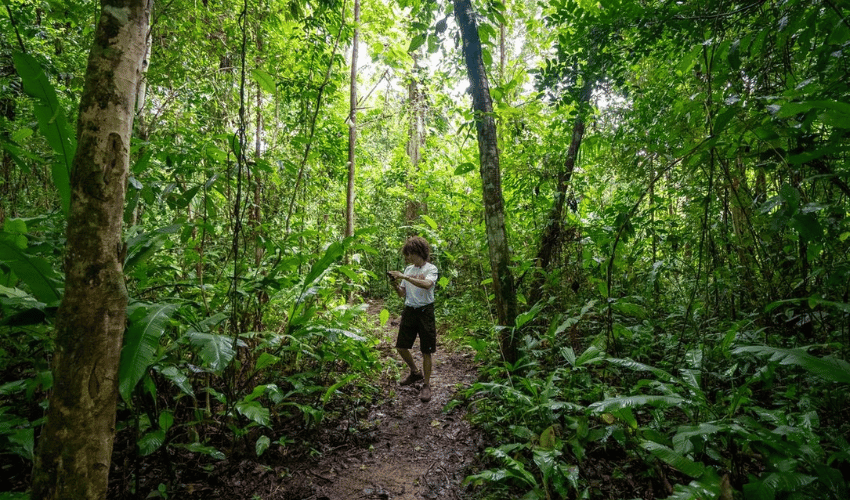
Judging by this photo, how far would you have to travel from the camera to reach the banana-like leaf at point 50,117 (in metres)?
1.87

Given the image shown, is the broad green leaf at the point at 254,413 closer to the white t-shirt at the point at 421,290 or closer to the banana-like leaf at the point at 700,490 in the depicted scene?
the banana-like leaf at the point at 700,490

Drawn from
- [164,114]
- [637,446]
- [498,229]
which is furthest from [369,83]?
[637,446]

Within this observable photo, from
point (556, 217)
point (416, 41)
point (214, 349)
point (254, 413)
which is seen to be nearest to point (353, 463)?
point (254, 413)

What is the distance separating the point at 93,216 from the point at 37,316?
77 cm

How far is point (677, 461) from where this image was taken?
1.82m

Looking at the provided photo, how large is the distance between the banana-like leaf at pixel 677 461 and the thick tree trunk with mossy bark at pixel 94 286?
8.13ft

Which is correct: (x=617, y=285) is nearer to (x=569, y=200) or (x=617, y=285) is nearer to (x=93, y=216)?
(x=569, y=200)

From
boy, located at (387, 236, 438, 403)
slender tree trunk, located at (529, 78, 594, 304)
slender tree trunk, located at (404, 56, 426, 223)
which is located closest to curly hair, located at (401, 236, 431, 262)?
boy, located at (387, 236, 438, 403)

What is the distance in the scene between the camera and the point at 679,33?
3.08 meters

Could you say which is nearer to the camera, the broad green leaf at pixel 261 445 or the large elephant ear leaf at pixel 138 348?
the large elephant ear leaf at pixel 138 348

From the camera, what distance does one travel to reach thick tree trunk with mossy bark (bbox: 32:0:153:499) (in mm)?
1498

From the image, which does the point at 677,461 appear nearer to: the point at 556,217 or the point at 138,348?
the point at 138,348

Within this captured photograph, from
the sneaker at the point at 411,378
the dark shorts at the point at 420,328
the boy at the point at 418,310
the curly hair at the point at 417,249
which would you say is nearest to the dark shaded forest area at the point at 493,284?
the sneaker at the point at 411,378

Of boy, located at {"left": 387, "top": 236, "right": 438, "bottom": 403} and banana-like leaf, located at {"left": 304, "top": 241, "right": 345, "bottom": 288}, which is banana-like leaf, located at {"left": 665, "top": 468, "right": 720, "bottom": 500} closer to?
banana-like leaf, located at {"left": 304, "top": 241, "right": 345, "bottom": 288}
